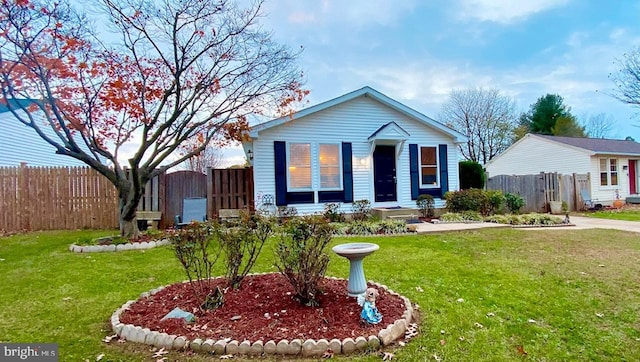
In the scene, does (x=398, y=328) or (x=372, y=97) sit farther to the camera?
(x=372, y=97)

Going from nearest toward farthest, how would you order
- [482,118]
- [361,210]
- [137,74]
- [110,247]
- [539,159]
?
[110,247] < [137,74] < [361,210] < [539,159] < [482,118]

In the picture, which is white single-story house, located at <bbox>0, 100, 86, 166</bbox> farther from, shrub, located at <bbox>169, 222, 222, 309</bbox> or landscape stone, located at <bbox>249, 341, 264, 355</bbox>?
landscape stone, located at <bbox>249, 341, 264, 355</bbox>

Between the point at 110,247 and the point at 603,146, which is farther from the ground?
the point at 603,146

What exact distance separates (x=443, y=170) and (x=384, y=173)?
7.98 ft

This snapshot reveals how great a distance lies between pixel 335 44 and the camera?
39.2 ft

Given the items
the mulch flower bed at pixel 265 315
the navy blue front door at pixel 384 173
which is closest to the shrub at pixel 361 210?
the navy blue front door at pixel 384 173

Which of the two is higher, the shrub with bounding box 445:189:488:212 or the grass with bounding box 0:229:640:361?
the shrub with bounding box 445:189:488:212

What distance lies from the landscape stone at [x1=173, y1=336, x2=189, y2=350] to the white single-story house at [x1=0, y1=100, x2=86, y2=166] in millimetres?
14743

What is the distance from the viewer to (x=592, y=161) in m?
18.1

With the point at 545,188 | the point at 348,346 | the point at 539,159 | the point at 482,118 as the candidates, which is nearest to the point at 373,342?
the point at 348,346

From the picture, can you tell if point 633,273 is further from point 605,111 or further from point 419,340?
point 605,111

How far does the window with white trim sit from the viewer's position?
12461 millimetres

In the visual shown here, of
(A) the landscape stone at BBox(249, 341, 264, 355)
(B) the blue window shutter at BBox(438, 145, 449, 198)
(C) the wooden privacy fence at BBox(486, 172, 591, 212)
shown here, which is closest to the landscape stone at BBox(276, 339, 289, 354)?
(A) the landscape stone at BBox(249, 341, 264, 355)

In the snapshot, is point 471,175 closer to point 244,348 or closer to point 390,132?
point 390,132
